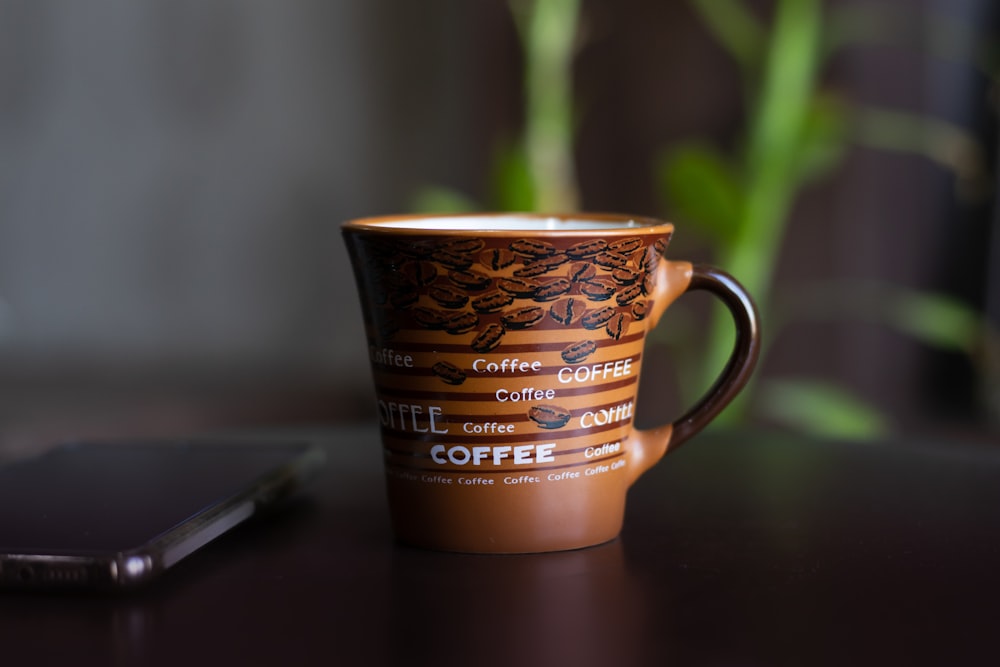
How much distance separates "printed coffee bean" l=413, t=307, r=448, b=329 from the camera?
47 cm

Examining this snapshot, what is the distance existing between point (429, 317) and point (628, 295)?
85mm

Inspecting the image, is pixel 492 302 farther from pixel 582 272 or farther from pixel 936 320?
pixel 936 320

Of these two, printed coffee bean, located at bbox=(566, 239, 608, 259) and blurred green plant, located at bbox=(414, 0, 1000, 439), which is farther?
blurred green plant, located at bbox=(414, 0, 1000, 439)

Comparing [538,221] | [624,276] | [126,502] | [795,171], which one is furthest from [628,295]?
[795,171]

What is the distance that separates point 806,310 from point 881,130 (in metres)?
0.27

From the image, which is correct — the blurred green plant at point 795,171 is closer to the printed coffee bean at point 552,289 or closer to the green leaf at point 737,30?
the green leaf at point 737,30

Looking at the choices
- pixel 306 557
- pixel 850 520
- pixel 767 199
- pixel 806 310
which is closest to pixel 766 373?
pixel 806 310

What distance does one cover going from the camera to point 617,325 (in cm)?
49

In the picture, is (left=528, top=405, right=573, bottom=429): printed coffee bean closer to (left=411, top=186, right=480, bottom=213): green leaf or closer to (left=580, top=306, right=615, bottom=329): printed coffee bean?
(left=580, top=306, right=615, bottom=329): printed coffee bean

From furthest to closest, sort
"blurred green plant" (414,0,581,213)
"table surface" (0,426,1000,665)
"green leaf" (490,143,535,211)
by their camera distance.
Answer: "blurred green plant" (414,0,581,213)
"green leaf" (490,143,535,211)
"table surface" (0,426,1000,665)

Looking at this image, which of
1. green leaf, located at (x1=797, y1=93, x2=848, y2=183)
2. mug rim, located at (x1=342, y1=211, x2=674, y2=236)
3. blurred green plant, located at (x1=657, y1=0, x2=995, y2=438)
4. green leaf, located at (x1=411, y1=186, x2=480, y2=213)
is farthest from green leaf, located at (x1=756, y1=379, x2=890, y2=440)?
mug rim, located at (x1=342, y1=211, x2=674, y2=236)

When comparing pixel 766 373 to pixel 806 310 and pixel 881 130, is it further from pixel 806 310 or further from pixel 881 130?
pixel 881 130

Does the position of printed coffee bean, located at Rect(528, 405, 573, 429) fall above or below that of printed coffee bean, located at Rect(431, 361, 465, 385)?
below

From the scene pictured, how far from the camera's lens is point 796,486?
0.62m
